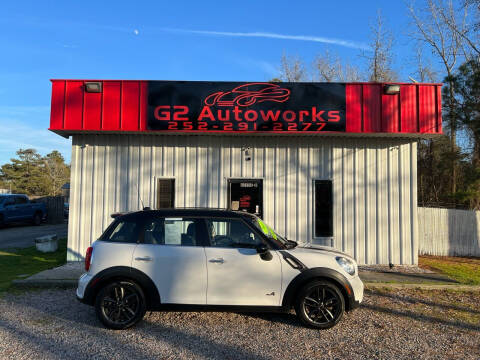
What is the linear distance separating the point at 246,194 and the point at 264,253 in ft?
15.3

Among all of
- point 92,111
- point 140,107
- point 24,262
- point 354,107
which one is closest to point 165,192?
point 140,107

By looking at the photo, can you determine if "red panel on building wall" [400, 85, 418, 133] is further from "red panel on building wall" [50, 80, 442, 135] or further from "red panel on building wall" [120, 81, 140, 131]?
"red panel on building wall" [120, 81, 140, 131]

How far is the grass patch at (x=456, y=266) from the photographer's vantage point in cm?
755

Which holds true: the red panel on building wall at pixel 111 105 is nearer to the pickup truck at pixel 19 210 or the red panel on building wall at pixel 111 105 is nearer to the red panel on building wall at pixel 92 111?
the red panel on building wall at pixel 92 111

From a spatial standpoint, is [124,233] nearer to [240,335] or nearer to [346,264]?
[240,335]

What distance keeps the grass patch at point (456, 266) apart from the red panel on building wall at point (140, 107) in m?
3.75

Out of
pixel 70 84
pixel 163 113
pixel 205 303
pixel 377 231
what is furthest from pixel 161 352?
pixel 70 84

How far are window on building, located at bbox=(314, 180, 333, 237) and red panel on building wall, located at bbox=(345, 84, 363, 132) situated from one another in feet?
5.30

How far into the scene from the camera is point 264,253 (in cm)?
463

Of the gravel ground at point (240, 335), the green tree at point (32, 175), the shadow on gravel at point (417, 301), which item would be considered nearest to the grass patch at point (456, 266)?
the shadow on gravel at point (417, 301)

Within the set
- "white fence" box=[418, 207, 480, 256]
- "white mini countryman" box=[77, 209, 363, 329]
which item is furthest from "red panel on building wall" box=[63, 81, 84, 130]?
"white fence" box=[418, 207, 480, 256]

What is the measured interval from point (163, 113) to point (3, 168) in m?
57.7

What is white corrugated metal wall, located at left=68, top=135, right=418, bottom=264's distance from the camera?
906 centimetres

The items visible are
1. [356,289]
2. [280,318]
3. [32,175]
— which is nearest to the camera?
[356,289]
